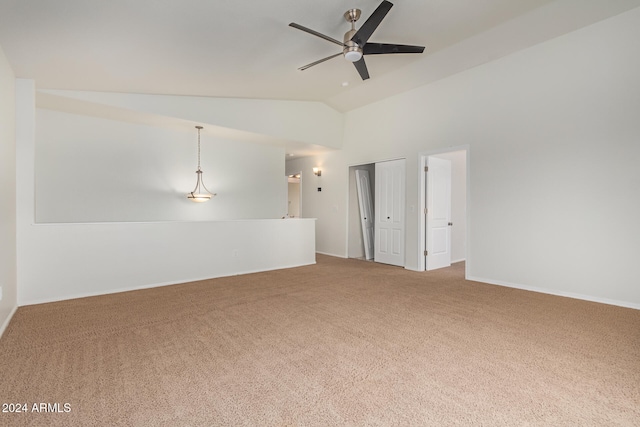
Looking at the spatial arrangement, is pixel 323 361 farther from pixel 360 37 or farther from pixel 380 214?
pixel 380 214

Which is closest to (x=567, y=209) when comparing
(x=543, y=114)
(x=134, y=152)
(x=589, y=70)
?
(x=543, y=114)

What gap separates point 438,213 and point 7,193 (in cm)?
613

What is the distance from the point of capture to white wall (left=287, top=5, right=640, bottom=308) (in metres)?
3.61

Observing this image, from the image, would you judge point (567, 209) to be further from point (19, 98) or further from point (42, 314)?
point (19, 98)

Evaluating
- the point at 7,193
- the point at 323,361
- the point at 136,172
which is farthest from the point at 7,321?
the point at 323,361

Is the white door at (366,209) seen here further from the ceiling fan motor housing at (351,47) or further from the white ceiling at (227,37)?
the ceiling fan motor housing at (351,47)

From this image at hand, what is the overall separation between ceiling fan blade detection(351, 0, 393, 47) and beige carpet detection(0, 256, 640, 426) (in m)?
2.80

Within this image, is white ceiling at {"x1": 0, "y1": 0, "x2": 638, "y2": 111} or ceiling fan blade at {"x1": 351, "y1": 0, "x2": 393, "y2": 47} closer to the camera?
white ceiling at {"x1": 0, "y1": 0, "x2": 638, "y2": 111}

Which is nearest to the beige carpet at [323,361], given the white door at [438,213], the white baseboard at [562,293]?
the white baseboard at [562,293]

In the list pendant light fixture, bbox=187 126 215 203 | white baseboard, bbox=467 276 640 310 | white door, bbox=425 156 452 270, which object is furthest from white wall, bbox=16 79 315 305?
white baseboard, bbox=467 276 640 310

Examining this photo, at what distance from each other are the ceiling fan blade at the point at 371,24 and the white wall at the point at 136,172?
366 cm

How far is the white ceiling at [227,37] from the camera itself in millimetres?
2621

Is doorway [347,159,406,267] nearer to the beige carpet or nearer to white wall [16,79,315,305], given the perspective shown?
white wall [16,79,315,305]

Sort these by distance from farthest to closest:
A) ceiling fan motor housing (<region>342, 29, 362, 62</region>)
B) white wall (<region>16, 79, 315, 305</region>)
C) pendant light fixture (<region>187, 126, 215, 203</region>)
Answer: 1. pendant light fixture (<region>187, 126, 215, 203</region>)
2. white wall (<region>16, 79, 315, 305</region>)
3. ceiling fan motor housing (<region>342, 29, 362, 62</region>)
